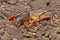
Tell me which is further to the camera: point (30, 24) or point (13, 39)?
point (30, 24)

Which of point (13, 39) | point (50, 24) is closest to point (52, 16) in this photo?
point (50, 24)

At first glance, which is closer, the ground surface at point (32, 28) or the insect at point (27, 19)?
the ground surface at point (32, 28)

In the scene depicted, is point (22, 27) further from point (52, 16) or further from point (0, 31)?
point (52, 16)

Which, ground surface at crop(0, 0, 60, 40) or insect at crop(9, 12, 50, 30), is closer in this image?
ground surface at crop(0, 0, 60, 40)
